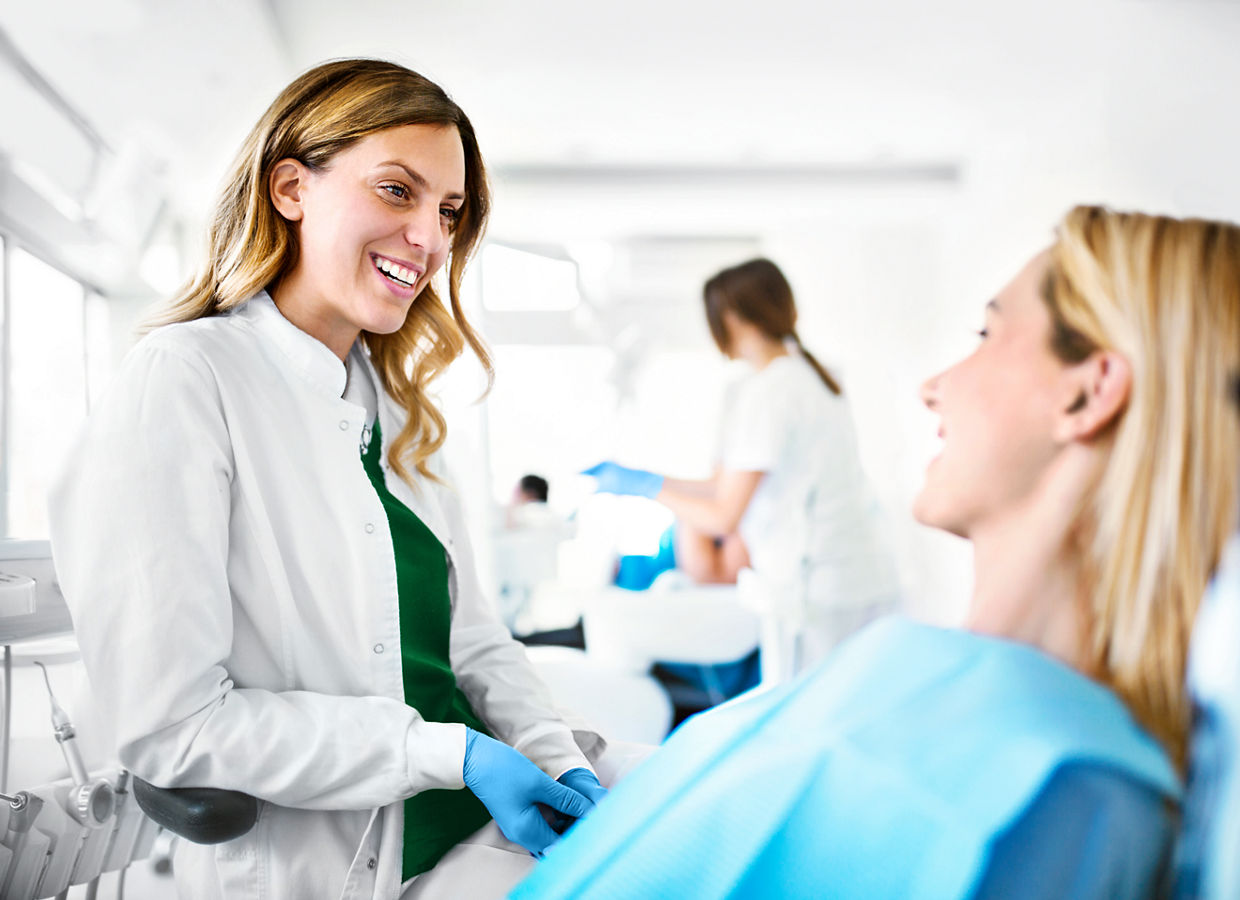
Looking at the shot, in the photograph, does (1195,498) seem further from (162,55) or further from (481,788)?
(162,55)

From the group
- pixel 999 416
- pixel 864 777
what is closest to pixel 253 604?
pixel 864 777

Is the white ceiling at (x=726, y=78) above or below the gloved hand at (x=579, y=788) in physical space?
above

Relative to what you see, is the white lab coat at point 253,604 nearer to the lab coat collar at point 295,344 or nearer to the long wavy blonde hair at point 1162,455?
the lab coat collar at point 295,344

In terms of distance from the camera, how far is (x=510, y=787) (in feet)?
2.67

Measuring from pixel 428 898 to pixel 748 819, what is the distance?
0.41m

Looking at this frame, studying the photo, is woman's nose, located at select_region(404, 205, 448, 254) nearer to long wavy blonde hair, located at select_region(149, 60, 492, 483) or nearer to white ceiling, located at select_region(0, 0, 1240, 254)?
long wavy blonde hair, located at select_region(149, 60, 492, 483)

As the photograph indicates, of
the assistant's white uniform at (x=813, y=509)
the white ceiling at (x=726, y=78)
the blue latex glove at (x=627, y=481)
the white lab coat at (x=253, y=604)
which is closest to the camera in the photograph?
the white lab coat at (x=253, y=604)

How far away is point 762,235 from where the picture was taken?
1878 mm

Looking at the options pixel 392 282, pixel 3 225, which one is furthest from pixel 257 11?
pixel 392 282

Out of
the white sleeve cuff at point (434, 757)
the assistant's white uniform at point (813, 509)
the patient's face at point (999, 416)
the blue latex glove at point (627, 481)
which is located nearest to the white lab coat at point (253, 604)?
the white sleeve cuff at point (434, 757)

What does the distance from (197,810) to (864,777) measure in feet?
1.83

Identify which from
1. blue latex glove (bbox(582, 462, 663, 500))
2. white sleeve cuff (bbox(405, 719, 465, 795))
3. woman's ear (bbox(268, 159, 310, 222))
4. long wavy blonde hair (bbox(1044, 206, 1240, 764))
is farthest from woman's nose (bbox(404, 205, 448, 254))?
blue latex glove (bbox(582, 462, 663, 500))

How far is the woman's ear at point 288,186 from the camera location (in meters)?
0.90

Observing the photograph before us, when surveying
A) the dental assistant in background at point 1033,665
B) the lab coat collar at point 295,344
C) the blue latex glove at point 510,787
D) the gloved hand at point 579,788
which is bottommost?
the gloved hand at point 579,788
